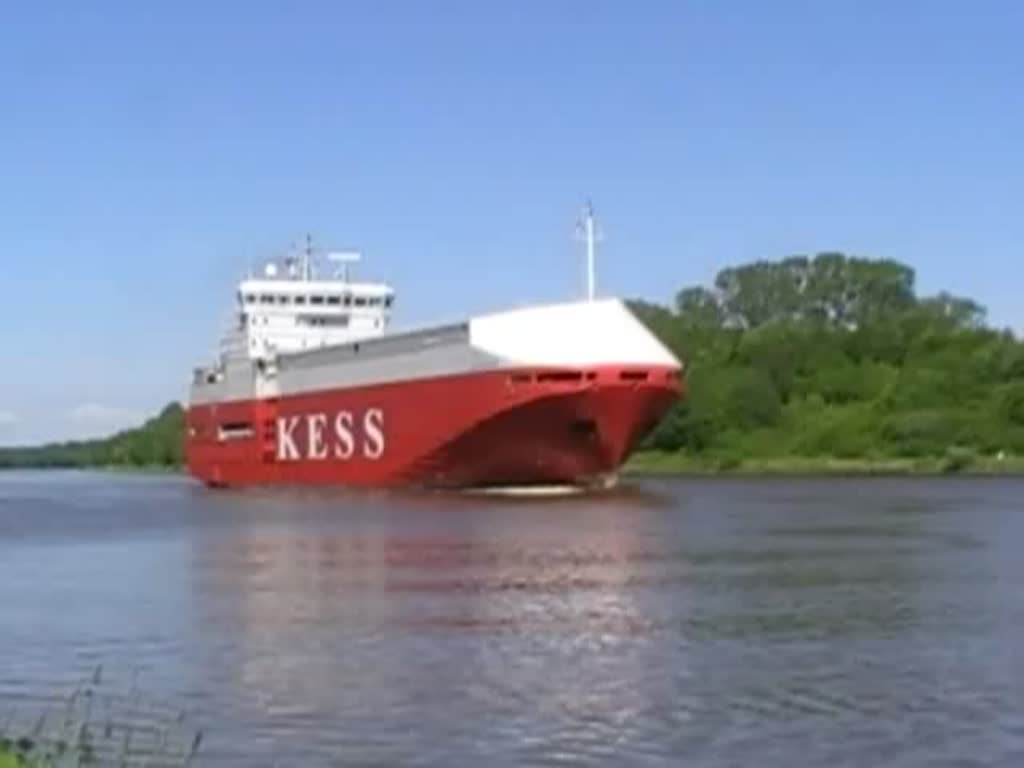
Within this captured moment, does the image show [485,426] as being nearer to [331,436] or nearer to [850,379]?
[331,436]

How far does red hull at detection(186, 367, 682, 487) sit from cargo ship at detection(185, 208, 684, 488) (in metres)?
0.04

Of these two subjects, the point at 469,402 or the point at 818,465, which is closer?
the point at 469,402

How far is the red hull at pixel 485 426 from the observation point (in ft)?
198

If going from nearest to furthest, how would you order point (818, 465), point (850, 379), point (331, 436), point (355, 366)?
point (355, 366)
point (331, 436)
point (818, 465)
point (850, 379)

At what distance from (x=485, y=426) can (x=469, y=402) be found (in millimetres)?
1062

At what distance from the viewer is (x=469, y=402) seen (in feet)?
203

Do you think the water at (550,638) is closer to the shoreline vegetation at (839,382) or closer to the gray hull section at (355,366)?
the gray hull section at (355,366)

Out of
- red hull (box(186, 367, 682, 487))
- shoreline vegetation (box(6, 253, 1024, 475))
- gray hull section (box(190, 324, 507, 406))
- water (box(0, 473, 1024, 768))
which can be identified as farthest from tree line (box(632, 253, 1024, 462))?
water (box(0, 473, 1024, 768))

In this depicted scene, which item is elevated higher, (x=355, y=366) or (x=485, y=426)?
(x=355, y=366)

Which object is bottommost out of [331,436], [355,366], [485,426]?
[485,426]

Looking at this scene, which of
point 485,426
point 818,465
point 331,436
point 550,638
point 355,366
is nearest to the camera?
point 550,638

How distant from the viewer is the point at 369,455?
71.4m

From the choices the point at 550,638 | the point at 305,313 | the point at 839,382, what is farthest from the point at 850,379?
the point at 550,638

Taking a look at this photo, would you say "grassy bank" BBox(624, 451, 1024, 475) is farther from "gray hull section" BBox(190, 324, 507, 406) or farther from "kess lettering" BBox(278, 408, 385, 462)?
"kess lettering" BBox(278, 408, 385, 462)
